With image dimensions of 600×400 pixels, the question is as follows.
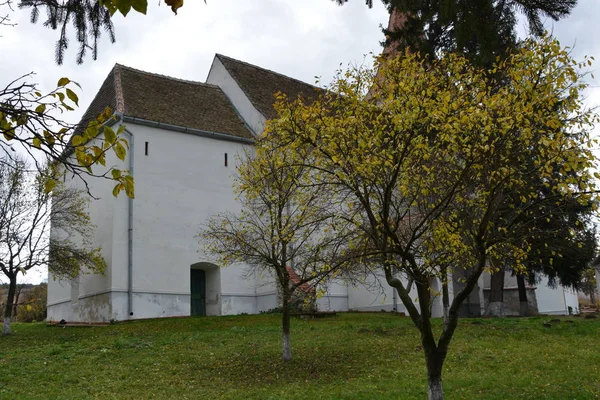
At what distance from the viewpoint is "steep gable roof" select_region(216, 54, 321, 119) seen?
92.9 ft

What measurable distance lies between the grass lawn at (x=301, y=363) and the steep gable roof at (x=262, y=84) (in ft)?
40.6

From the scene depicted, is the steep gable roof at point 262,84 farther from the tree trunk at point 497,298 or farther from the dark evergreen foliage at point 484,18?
the dark evergreen foliage at point 484,18

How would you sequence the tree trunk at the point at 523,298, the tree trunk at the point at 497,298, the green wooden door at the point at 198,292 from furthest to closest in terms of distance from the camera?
the tree trunk at the point at 523,298, the green wooden door at the point at 198,292, the tree trunk at the point at 497,298

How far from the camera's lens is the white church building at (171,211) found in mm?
22969

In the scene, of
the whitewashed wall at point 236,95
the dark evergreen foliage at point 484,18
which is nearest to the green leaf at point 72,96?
the dark evergreen foliage at point 484,18

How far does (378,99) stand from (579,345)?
9.65m

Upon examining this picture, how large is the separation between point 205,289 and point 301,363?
1281 centimetres

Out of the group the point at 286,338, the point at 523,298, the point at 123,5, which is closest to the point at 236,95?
the point at 523,298

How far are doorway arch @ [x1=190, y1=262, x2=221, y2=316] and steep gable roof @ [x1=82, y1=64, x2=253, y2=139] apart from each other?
6117 millimetres

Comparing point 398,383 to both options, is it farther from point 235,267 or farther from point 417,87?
point 235,267

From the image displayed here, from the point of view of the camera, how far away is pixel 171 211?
24406 millimetres

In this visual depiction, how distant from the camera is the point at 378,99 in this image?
9344 millimetres

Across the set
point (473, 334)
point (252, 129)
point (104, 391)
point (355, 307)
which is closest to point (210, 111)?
point (252, 129)

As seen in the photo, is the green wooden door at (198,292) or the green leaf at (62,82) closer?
the green leaf at (62,82)
